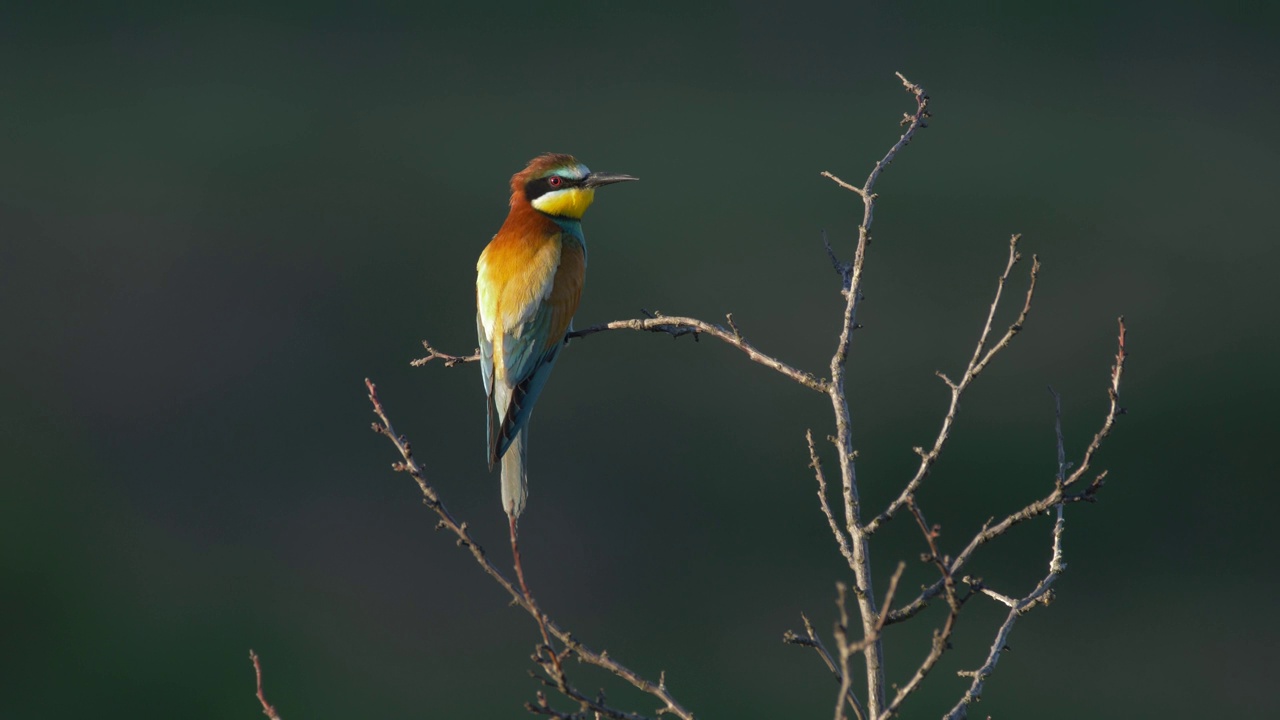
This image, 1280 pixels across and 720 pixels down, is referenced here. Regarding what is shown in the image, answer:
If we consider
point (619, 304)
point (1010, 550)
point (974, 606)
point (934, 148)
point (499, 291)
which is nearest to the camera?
point (499, 291)

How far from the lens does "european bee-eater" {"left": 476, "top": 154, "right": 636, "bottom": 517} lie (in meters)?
3.50

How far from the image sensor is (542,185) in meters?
4.07

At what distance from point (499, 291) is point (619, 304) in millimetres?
6401

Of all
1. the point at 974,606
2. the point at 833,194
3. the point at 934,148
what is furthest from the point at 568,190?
the point at 934,148

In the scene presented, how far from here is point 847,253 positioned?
1080 centimetres

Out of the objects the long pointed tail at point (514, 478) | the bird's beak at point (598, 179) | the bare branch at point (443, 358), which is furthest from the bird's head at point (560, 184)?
the long pointed tail at point (514, 478)

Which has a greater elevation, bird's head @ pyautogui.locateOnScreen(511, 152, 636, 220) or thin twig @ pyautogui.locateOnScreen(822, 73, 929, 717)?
bird's head @ pyautogui.locateOnScreen(511, 152, 636, 220)

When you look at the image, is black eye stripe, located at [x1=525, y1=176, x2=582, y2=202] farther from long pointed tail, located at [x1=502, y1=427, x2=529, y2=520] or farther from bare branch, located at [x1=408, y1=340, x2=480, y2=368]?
long pointed tail, located at [x1=502, y1=427, x2=529, y2=520]

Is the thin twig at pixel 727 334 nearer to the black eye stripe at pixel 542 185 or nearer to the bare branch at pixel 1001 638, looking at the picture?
the bare branch at pixel 1001 638

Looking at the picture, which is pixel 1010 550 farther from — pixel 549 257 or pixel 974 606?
pixel 549 257

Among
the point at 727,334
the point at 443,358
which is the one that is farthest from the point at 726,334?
the point at 443,358

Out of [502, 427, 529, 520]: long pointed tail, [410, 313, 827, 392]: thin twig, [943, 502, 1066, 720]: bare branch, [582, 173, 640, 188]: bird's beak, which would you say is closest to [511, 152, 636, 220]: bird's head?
[582, 173, 640, 188]: bird's beak

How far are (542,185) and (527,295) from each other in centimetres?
50

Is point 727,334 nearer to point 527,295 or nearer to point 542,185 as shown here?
point 527,295
